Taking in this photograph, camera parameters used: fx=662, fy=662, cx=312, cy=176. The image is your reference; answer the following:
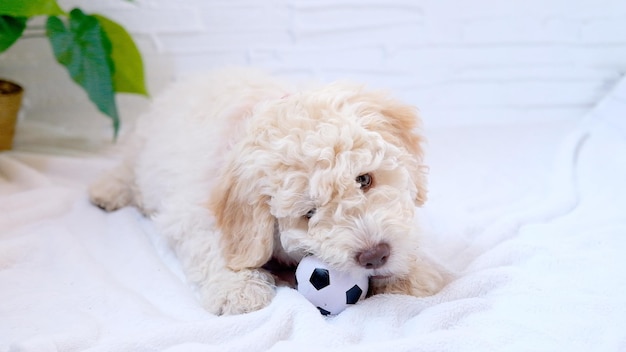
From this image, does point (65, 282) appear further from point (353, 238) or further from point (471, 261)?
point (471, 261)

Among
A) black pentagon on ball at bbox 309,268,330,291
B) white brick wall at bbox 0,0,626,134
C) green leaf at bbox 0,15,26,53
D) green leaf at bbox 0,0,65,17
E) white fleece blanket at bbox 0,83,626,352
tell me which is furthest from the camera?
white brick wall at bbox 0,0,626,134

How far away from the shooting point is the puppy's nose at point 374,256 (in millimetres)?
1574

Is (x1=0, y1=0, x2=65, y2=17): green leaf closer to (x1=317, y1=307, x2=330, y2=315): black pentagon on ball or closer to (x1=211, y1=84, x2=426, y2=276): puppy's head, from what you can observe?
(x1=211, y1=84, x2=426, y2=276): puppy's head

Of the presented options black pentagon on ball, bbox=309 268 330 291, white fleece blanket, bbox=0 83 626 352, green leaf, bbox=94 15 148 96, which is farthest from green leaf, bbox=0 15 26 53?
black pentagon on ball, bbox=309 268 330 291

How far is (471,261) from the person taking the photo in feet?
6.59

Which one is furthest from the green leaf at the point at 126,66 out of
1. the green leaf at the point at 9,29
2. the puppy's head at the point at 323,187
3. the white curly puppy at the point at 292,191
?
the puppy's head at the point at 323,187

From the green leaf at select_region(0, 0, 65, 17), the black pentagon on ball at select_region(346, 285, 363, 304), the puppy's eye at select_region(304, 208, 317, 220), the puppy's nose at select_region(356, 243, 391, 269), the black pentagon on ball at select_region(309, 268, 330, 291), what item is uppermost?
the green leaf at select_region(0, 0, 65, 17)

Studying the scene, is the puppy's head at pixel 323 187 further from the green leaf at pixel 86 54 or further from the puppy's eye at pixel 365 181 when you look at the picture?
the green leaf at pixel 86 54

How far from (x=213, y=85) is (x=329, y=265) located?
951 mm

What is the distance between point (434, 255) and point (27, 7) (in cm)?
161

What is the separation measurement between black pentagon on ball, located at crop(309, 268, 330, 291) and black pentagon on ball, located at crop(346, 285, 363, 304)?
65 mm

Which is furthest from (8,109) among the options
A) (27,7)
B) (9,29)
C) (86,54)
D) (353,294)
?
(353,294)

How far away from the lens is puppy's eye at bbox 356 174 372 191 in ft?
5.45

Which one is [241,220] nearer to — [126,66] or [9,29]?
[126,66]
